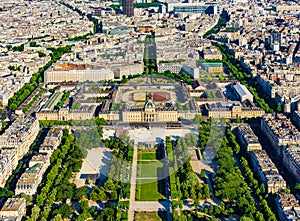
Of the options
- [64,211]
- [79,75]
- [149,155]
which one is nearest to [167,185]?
[149,155]

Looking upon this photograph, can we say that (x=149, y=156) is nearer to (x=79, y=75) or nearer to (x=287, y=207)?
(x=287, y=207)

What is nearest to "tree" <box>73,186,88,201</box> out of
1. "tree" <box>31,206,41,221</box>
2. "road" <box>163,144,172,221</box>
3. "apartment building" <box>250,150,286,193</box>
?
"tree" <box>31,206,41,221</box>

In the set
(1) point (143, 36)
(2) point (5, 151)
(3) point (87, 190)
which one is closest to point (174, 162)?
(3) point (87, 190)

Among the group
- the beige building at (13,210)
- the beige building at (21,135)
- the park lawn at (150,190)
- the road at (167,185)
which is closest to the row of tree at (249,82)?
the road at (167,185)

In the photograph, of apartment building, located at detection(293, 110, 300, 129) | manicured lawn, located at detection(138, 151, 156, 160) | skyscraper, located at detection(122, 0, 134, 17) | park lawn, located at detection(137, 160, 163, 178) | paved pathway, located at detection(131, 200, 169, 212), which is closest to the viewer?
paved pathway, located at detection(131, 200, 169, 212)

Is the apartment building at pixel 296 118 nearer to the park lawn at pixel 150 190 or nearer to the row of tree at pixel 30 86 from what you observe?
the park lawn at pixel 150 190

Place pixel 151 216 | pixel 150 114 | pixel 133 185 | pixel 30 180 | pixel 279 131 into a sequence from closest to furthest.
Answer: pixel 151 216
pixel 30 180
pixel 133 185
pixel 279 131
pixel 150 114

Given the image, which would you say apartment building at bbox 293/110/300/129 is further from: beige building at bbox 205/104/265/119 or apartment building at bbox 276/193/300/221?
apartment building at bbox 276/193/300/221
